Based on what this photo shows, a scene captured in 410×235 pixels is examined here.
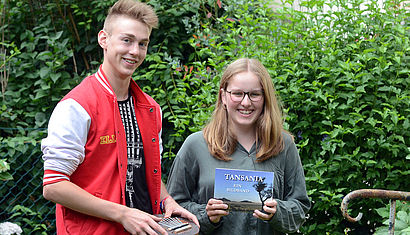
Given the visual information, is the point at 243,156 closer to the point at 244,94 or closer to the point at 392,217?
the point at 244,94

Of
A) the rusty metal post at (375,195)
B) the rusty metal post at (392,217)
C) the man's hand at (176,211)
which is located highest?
the rusty metal post at (375,195)

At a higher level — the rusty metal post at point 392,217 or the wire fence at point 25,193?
the rusty metal post at point 392,217

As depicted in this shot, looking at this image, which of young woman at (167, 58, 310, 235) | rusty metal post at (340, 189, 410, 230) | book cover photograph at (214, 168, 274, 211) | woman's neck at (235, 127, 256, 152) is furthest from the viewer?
woman's neck at (235, 127, 256, 152)

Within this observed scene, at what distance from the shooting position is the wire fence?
4719mm

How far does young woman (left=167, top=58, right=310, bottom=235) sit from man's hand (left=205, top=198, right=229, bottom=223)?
0.09 meters

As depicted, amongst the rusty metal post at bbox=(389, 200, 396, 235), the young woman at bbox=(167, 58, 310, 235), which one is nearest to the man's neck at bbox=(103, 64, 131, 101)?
the young woman at bbox=(167, 58, 310, 235)

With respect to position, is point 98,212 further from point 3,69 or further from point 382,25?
point 3,69

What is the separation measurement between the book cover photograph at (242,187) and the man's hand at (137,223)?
0.39m

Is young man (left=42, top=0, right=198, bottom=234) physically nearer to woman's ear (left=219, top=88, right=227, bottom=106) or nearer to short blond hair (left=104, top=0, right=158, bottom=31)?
short blond hair (left=104, top=0, right=158, bottom=31)

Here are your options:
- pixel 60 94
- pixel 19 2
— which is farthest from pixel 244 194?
pixel 19 2

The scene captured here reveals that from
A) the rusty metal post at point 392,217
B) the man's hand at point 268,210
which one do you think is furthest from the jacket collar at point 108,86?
the rusty metal post at point 392,217

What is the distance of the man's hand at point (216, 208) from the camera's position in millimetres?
2582

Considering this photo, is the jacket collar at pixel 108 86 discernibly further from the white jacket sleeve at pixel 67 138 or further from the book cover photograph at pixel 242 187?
the book cover photograph at pixel 242 187

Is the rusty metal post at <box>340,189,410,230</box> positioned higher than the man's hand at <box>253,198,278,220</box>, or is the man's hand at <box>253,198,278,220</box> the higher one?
the rusty metal post at <box>340,189,410,230</box>
